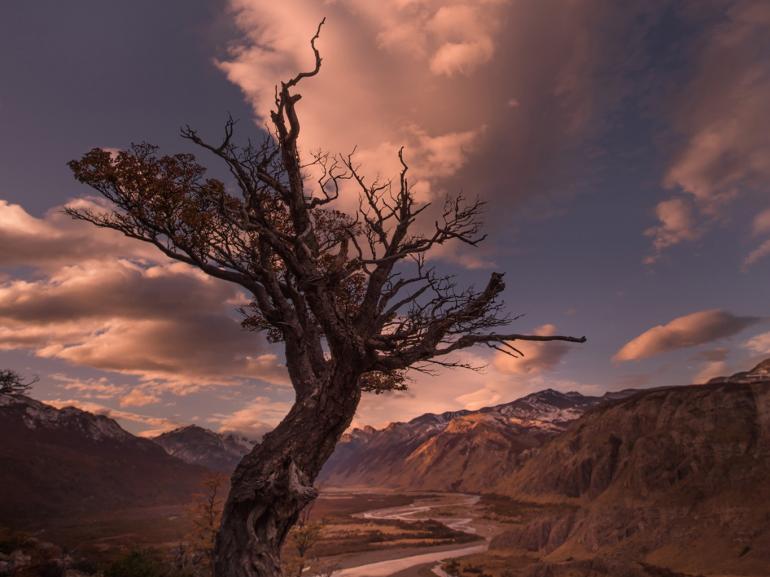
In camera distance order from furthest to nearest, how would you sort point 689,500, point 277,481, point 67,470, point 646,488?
point 67,470, point 646,488, point 689,500, point 277,481

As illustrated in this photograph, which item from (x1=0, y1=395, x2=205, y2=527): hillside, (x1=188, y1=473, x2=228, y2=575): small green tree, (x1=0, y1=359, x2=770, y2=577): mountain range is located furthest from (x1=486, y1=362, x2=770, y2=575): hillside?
(x1=0, y1=395, x2=205, y2=527): hillside

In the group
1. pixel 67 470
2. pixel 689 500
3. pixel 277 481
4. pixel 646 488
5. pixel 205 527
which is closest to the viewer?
pixel 277 481

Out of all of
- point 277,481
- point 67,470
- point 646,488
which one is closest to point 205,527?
point 277,481

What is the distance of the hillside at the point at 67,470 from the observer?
4707 inches

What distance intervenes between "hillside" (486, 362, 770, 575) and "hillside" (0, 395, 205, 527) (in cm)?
11055

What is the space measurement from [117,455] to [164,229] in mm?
216277

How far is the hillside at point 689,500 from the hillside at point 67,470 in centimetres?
11055

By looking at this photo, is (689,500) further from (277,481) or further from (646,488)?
(277,481)

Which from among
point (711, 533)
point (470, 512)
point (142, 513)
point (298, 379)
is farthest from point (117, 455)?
point (298, 379)

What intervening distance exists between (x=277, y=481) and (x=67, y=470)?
179m

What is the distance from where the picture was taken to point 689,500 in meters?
48.7

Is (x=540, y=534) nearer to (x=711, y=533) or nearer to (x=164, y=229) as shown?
(x=711, y=533)

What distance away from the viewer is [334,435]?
7.25m

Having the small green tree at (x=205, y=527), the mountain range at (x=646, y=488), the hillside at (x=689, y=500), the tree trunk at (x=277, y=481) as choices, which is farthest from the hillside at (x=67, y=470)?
the tree trunk at (x=277, y=481)
